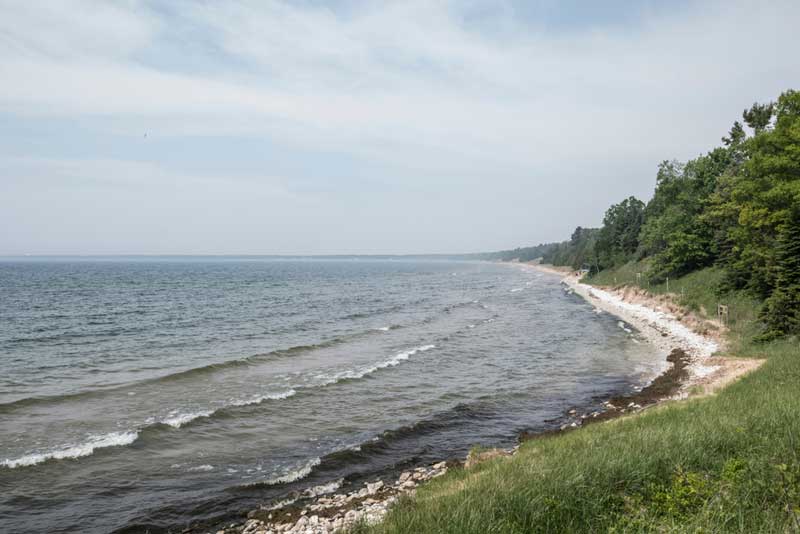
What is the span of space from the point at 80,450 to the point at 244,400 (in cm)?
700

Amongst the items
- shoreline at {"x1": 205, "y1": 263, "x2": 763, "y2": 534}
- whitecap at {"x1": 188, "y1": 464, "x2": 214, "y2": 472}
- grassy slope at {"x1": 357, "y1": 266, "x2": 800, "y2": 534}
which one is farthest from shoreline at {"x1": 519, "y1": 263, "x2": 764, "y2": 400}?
whitecap at {"x1": 188, "y1": 464, "x2": 214, "y2": 472}

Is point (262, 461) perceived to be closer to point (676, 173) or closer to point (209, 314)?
point (209, 314)

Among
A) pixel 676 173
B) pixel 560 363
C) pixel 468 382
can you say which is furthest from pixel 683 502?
pixel 676 173

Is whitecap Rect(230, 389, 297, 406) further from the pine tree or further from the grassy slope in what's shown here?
the pine tree

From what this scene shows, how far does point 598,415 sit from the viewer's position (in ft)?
65.1

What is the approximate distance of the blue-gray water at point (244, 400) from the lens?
548 inches

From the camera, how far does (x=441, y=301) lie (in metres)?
74.1

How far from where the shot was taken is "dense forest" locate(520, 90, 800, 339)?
2639 centimetres

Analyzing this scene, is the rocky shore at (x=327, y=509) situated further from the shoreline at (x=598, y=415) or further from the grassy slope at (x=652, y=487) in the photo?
the grassy slope at (x=652, y=487)

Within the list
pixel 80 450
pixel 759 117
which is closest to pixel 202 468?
pixel 80 450

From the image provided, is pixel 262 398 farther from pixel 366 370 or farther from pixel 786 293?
pixel 786 293

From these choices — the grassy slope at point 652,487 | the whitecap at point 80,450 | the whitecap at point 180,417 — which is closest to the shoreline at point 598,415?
the grassy slope at point 652,487

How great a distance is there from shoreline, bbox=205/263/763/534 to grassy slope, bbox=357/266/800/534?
177 centimetres

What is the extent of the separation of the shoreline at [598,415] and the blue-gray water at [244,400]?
99cm
